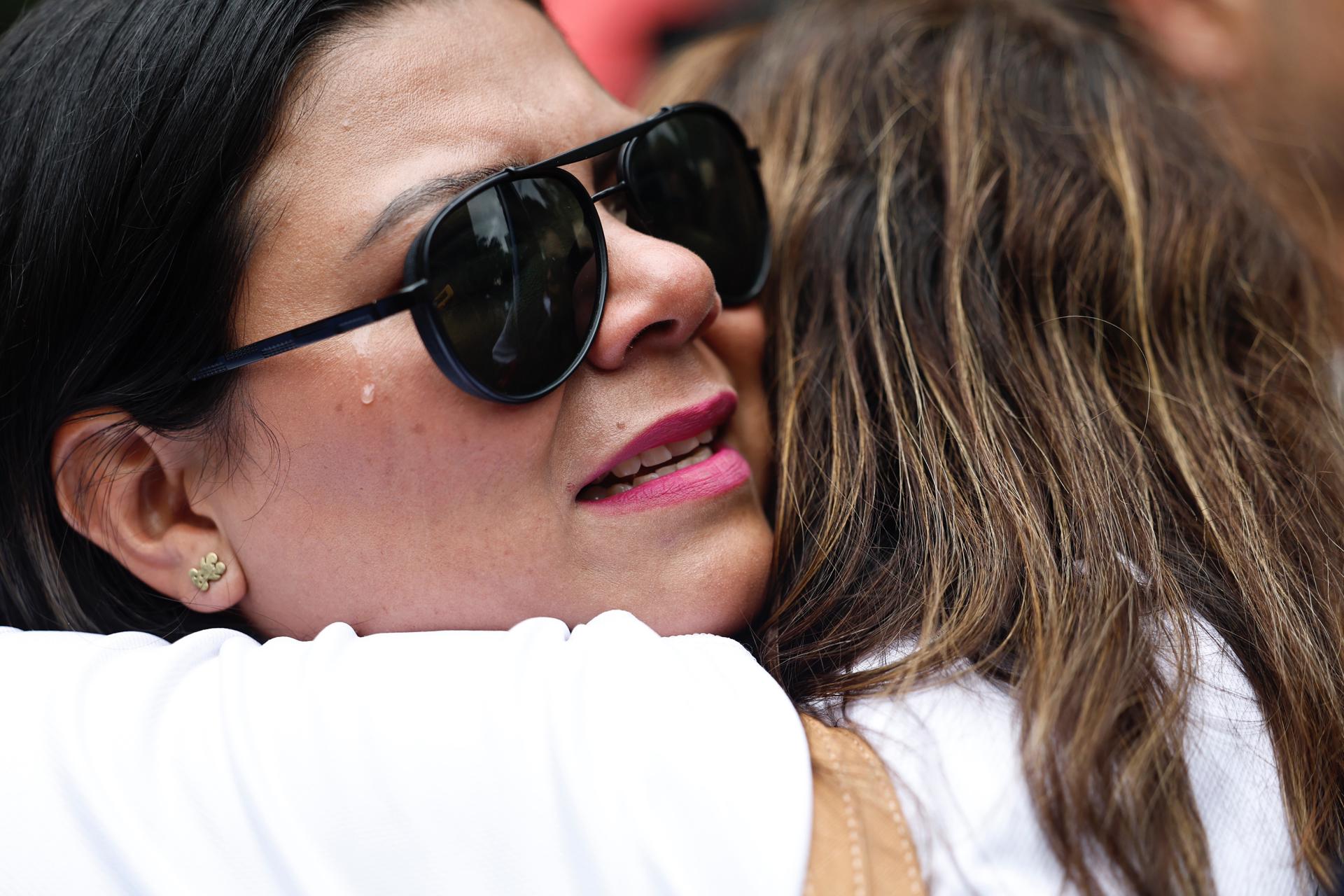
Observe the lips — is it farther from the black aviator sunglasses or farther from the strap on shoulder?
the strap on shoulder

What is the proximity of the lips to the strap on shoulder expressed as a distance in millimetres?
473

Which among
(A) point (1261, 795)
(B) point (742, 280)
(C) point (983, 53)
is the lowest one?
(A) point (1261, 795)

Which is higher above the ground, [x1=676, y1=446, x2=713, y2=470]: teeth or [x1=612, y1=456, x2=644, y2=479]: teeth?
[x1=612, y1=456, x2=644, y2=479]: teeth

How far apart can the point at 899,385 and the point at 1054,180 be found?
53 centimetres

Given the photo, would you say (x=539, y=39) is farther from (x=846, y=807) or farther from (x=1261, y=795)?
(x=1261, y=795)

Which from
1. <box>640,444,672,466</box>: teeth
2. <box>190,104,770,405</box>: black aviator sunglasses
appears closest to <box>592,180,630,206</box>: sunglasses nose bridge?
<box>190,104,770,405</box>: black aviator sunglasses

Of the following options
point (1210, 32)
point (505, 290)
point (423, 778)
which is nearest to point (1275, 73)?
point (1210, 32)

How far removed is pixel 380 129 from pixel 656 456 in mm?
586

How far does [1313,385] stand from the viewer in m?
1.74

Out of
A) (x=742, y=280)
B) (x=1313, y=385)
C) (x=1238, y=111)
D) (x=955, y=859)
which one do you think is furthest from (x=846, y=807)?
(x=1238, y=111)

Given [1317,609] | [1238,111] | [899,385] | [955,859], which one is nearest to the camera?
[955,859]

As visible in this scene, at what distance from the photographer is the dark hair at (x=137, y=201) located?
Result: 4.66 ft

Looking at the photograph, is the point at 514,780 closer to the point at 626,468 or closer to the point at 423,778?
the point at 423,778

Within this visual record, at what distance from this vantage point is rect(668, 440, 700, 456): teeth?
1589mm
